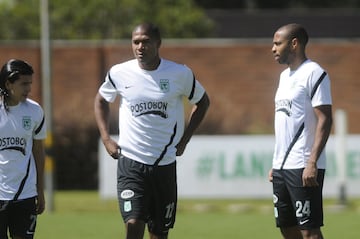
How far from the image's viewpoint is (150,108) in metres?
10.3

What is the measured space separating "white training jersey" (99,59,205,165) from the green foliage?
80.7 feet

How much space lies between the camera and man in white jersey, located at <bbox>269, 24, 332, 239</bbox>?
10.0 m

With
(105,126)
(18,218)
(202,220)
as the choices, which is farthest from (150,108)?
(202,220)

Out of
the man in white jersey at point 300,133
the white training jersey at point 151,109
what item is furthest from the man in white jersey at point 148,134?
the man in white jersey at point 300,133

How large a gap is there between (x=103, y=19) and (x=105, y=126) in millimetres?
25723

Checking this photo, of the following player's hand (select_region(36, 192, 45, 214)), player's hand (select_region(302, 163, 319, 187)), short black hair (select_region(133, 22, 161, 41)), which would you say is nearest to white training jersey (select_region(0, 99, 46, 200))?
player's hand (select_region(36, 192, 45, 214))

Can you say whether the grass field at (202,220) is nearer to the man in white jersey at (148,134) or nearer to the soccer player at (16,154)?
the man in white jersey at (148,134)

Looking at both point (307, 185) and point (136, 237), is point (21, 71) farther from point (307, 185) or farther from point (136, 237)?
point (307, 185)

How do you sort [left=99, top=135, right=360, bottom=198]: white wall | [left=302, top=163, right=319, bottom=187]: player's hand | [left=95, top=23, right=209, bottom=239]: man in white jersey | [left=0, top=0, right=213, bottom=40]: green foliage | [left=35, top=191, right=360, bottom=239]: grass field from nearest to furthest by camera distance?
1. [left=302, top=163, right=319, bottom=187]: player's hand
2. [left=95, top=23, right=209, bottom=239]: man in white jersey
3. [left=35, top=191, right=360, bottom=239]: grass field
4. [left=99, top=135, right=360, bottom=198]: white wall
5. [left=0, top=0, right=213, bottom=40]: green foliage

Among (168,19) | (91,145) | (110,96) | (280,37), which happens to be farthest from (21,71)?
(168,19)

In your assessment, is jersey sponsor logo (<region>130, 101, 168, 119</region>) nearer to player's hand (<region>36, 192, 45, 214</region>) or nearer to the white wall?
player's hand (<region>36, 192, 45, 214</region>)

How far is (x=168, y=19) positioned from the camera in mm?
38031

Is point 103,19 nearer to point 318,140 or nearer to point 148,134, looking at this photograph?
point 148,134

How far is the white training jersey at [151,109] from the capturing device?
1033 cm
